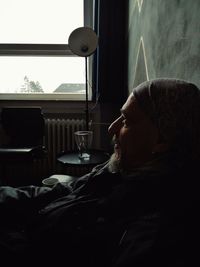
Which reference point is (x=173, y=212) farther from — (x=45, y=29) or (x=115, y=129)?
(x=45, y=29)

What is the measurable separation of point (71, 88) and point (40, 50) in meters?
0.52

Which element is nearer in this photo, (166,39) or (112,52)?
(166,39)

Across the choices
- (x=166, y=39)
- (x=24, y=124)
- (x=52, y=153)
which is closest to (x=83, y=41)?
(x=24, y=124)

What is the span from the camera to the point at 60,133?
3268 mm

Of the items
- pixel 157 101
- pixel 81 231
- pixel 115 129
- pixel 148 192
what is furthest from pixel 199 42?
pixel 81 231

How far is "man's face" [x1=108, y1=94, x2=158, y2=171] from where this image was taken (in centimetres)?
100

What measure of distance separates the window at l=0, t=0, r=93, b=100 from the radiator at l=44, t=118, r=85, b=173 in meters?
0.33

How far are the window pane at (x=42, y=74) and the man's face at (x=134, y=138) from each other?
2444mm

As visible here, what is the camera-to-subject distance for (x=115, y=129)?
3.66 ft

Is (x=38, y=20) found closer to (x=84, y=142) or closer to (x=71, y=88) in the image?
(x=71, y=88)

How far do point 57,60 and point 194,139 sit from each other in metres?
2.73

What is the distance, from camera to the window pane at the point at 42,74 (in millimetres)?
3408

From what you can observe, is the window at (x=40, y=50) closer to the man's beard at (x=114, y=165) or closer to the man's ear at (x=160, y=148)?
the man's beard at (x=114, y=165)

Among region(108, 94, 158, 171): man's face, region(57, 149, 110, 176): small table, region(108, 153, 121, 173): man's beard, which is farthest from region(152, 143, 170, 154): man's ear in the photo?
region(57, 149, 110, 176): small table
